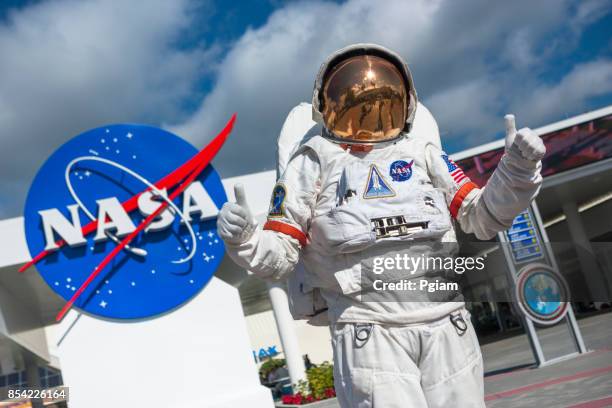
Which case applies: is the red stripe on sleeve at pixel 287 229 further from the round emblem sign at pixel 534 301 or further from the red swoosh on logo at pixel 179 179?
the red swoosh on logo at pixel 179 179

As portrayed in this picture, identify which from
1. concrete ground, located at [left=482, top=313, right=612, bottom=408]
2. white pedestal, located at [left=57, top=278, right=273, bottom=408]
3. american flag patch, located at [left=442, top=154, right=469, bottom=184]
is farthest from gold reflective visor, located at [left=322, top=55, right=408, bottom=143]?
white pedestal, located at [left=57, top=278, right=273, bottom=408]

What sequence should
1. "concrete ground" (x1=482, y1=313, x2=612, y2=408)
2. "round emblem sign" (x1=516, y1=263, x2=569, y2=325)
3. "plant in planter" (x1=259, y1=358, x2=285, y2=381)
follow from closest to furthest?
1. "concrete ground" (x1=482, y1=313, x2=612, y2=408)
2. "round emblem sign" (x1=516, y1=263, x2=569, y2=325)
3. "plant in planter" (x1=259, y1=358, x2=285, y2=381)

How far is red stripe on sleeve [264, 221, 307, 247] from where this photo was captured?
7.99ft

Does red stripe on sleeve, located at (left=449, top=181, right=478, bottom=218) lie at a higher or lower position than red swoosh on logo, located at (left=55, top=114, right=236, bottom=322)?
lower

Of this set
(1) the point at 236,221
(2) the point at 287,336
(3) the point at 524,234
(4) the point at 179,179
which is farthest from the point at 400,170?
(2) the point at 287,336

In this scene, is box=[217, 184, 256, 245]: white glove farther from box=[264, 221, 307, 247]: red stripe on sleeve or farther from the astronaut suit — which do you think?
box=[264, 221, 307, 247]: red stripe on sleeve

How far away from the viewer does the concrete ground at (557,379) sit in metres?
5.79

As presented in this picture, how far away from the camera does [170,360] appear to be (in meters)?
9.10

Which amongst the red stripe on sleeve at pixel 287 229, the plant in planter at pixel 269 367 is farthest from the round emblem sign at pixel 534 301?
the plant in planter at pixel 269 367

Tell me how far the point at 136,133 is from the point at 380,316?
7798mm

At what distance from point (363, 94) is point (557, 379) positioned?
236 inches

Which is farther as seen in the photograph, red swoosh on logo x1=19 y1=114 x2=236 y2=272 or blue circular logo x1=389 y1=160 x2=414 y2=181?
red swoosh on logo x1=19 y1=114 x2=236 y2=272

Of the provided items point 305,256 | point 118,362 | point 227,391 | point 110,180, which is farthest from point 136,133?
point 305,256

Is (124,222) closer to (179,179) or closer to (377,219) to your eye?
(179,179)
